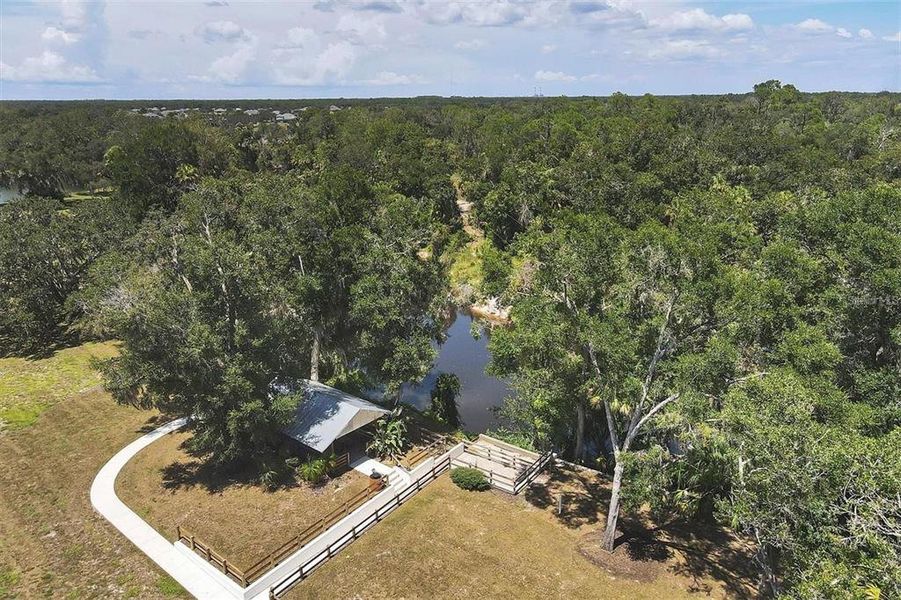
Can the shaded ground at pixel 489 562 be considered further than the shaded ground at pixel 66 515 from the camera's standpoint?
No

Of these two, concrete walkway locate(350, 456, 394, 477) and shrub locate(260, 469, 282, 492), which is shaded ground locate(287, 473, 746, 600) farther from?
shrub locate(260, 469, 282, 492)

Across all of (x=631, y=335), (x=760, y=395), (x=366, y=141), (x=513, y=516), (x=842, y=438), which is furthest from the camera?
(x=366, y=141)

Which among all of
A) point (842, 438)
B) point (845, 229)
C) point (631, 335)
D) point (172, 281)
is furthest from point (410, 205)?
point (842, 438)

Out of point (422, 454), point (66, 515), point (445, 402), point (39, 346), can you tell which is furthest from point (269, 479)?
point (39, 346)

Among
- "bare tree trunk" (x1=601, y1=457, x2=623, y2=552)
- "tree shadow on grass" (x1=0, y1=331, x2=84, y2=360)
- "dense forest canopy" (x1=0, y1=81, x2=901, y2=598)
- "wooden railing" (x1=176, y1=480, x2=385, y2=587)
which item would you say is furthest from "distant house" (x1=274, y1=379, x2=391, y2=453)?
"tree shadow on grass" (x1=0, y1=331, x2=84, y2=360)

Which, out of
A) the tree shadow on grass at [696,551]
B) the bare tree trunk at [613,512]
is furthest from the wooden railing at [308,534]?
the tree shadow on grass at [696,551]

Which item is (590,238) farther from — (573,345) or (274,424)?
(274,424)

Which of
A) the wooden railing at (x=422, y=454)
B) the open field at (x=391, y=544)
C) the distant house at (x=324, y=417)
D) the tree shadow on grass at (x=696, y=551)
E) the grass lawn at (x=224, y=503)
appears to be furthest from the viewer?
the wooden railing at (x=422, y=454)

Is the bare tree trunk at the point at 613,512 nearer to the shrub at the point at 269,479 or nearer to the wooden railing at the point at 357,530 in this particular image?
the wooden railing at the point at 357,530
